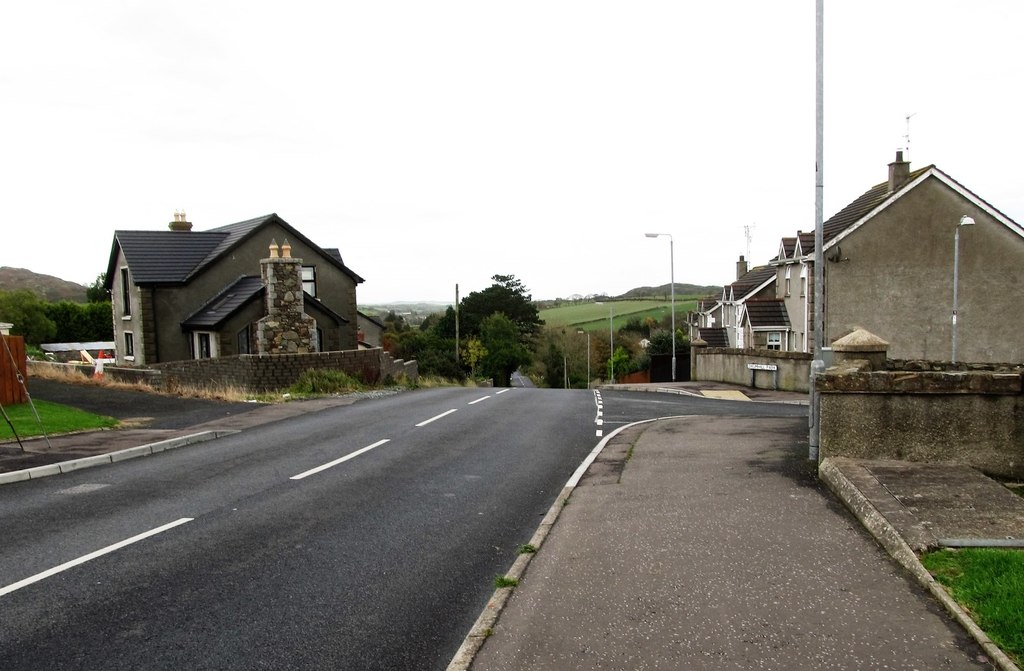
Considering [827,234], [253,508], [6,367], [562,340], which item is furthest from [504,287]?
[253,508]

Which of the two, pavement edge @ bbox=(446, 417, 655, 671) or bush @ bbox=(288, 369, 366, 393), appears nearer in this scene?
pavement edge @ bbox=(446, 417, 655, 671)

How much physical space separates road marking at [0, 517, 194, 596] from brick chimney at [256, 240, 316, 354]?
17.3 meters

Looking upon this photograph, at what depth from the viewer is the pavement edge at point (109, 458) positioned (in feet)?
31.7

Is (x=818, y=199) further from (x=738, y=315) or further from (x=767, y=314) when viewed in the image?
(x=738, y=315)

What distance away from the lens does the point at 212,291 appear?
31453 millimetres

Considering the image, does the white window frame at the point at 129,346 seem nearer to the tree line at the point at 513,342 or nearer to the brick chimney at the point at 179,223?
the brick chimney at the point at 179,223

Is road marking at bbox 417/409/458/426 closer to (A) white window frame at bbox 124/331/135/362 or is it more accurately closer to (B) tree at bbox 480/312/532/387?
Result: (A) white window frame at bbox 124/331/135/362

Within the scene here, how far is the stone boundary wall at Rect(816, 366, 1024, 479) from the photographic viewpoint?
7660 mm

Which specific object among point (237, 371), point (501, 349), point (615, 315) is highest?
point (615, 315)

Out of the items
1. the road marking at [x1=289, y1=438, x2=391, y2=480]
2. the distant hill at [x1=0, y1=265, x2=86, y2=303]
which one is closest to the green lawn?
the road marking at [x1=289, y1=438, x2=391, y2=480]

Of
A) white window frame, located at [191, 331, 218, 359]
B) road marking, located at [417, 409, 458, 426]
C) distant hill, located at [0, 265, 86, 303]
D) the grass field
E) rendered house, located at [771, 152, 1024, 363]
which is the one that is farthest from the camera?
distant hill, located at [0, 265, 86, 303]

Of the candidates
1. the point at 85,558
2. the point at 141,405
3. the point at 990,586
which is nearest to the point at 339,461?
the point at 85,558

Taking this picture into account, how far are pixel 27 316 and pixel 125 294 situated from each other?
32.5 metres

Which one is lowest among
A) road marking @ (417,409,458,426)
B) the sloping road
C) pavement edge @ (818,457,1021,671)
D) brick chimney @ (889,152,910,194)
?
road marking @ (417,409,458,426)
